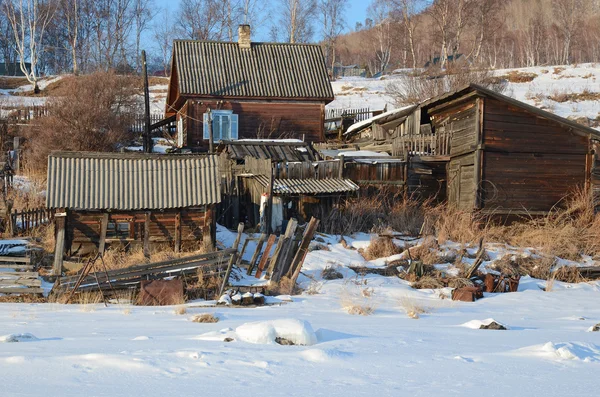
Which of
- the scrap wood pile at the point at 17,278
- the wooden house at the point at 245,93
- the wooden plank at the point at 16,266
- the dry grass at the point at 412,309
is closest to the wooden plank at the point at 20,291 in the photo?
the scrap wood pile at the point at 17,278

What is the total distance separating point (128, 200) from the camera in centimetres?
1831

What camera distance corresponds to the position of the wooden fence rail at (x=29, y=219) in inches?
787

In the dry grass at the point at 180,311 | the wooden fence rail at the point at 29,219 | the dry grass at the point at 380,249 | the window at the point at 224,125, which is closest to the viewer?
the dry grass at the point at 180,311

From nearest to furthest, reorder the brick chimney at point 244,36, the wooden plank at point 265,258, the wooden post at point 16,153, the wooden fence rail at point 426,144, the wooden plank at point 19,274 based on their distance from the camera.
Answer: the wooden plank at point 19,274, the wooden plank at point 265,258, the wooden fence rail at point 426,144, the wooden post at point 16,153, the brick chimney at point 244,36

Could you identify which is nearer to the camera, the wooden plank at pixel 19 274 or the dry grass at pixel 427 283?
the wooden plank at pixel 19 274

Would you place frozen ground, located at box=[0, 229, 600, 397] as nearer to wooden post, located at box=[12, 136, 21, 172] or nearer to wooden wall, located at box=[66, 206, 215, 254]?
wooden wall, located at box=[66, 206, 215, 254]

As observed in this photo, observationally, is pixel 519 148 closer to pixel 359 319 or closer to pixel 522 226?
pixel 522 226

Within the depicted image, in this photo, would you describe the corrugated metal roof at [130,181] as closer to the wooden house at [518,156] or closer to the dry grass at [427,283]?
the dry grass at [427,283]

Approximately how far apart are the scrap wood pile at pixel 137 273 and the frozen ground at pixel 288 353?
5.16ft

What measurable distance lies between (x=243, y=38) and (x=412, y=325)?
24932mm

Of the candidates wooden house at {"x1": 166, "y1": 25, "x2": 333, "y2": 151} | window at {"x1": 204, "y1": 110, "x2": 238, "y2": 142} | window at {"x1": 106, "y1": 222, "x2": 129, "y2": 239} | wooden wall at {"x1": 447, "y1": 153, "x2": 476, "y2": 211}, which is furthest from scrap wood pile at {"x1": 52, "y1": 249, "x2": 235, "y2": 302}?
window at {"x1": 204, "y1": 110, "x2": 238, "y2": 142}

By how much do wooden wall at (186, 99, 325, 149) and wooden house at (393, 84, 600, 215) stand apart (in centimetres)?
806

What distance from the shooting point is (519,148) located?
77.7ft

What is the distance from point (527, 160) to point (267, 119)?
40.3 feet
